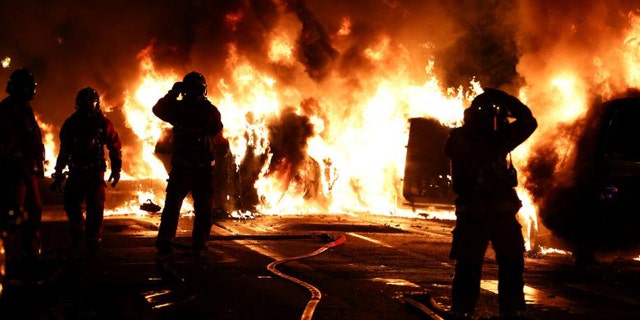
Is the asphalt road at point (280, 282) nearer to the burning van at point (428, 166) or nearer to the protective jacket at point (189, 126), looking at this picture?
the protective jacket at point (189, 126)

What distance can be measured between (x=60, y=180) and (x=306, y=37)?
15530mm

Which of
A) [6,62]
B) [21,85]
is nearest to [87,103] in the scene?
[21,85]

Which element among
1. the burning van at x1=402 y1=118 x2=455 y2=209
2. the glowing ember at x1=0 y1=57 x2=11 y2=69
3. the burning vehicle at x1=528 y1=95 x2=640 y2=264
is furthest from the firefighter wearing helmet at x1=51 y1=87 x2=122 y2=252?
the glowing ember at x1=0 y1=57 x2=11 y2=69

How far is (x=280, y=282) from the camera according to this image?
280 inches

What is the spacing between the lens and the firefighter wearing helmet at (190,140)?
847 cm

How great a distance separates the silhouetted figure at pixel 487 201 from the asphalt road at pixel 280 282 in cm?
51

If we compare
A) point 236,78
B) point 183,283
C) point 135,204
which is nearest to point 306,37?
point 236,78

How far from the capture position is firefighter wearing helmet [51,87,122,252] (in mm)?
8797

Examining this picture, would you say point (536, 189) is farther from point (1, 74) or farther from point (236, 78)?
point (1, 74)

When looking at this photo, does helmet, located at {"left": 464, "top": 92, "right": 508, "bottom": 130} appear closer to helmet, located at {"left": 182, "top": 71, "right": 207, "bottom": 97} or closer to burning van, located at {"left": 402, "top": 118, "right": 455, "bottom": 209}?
helmet, located at {"left": 182, "top": 71, "right": 207, "bottom": 97}

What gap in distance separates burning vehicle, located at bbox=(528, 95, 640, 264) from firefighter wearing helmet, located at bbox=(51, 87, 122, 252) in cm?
542

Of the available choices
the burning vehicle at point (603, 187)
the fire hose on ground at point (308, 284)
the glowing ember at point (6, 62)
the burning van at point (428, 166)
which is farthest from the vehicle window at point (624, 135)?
the glowing ember at point (6, 62)

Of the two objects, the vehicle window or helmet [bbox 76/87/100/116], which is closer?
the vehicle window

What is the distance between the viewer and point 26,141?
25.0 feet
